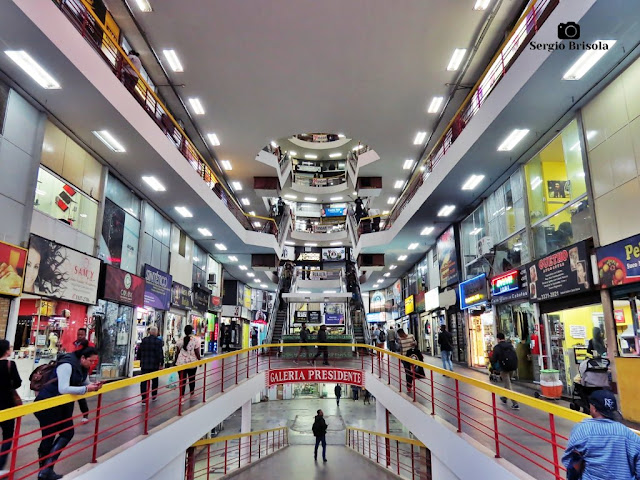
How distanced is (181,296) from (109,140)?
9.82 metres

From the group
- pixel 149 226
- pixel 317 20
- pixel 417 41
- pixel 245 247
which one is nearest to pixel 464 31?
pixel 417 41

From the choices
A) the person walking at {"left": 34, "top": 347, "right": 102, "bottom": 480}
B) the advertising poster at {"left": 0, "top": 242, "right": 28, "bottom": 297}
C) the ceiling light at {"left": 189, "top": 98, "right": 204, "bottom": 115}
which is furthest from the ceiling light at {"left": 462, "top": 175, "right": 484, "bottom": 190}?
the advertising poster at {"left": 0, "top": 242, "right": 28, "bottom": 297}

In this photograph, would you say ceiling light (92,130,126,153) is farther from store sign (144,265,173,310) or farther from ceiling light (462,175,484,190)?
ceiling light (462,175,484,190)

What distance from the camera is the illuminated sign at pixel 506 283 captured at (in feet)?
40.8

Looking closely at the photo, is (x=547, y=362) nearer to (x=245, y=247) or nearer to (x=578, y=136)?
(x=578, y=136)

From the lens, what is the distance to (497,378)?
12055 mm

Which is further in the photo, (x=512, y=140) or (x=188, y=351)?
(x=512, y=140)

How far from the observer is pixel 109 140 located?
11.2 meters

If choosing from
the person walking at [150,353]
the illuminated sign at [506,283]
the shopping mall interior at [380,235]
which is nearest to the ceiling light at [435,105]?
the shopping mall interior at [380,235]

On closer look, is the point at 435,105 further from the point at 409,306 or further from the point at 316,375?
the point at 409,306

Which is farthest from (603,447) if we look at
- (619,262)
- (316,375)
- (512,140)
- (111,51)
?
(111,51)

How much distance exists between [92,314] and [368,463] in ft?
32.0

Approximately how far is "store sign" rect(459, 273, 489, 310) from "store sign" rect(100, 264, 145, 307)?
40.3 feet

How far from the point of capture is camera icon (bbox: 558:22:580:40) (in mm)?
6871
